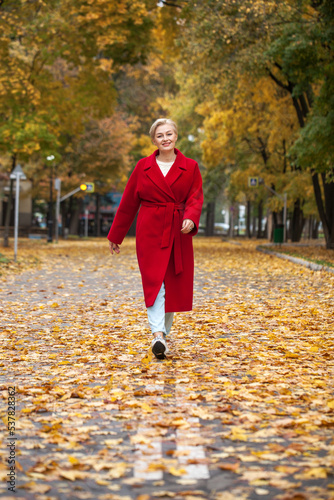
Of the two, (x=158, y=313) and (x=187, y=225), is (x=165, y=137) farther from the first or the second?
(x=158, y=313)

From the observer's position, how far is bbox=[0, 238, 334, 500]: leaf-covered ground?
3615 millimetres

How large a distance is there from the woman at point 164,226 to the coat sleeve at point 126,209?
0.6 inches

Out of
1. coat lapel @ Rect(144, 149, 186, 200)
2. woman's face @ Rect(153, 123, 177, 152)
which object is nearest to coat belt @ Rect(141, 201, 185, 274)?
coat lapel @ Rect(144, 149, 186, 200)

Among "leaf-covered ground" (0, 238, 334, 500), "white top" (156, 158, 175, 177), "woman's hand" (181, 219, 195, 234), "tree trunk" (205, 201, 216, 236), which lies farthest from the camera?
"tree trunk" (205, 201, 216, 236)

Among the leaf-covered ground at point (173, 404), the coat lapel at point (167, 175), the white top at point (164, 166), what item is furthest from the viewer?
the white top at point (164, 166)

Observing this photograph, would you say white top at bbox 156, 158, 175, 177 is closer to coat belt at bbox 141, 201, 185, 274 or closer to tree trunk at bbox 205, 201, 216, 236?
coat belt at bbox 141, 201, 185, 274

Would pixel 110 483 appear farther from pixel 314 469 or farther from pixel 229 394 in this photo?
pixel 229 394

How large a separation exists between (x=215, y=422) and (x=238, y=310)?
19.3 ft

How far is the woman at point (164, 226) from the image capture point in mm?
6527

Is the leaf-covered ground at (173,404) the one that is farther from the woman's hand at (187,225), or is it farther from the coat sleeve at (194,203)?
the coat sleeve at (194,203)

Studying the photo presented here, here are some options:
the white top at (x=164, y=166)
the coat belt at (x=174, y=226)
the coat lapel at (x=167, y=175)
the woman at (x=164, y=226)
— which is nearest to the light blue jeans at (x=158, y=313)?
the woman at (x=164, y=226)

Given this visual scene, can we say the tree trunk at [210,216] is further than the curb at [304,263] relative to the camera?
Yes

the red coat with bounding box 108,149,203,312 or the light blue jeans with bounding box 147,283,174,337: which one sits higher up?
the red coat with bounding box 108,149,203,312

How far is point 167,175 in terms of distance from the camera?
655 cm
